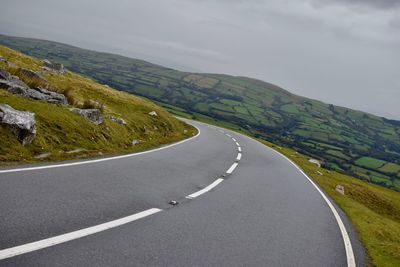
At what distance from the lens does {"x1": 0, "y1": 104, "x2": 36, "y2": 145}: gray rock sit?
11.0 metres

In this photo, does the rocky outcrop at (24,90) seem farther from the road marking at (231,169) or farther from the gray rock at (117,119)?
the road marking at (231,169)

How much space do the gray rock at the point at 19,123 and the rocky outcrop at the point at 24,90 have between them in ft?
13.2

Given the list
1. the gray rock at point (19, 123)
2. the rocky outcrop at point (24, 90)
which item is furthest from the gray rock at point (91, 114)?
the gray rock at point (19, 123)

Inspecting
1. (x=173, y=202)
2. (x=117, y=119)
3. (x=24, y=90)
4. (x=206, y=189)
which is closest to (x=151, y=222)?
(x=173, y=202)

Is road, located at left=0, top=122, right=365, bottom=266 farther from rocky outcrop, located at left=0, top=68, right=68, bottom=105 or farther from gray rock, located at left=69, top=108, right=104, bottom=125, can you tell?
rocky outcrop, located at left=0, top=68, right=68, bottom=105

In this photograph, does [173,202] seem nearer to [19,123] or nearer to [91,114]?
[19,123]

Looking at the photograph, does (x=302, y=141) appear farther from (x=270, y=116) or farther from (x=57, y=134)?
(x=57, y=134)

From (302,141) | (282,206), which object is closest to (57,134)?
(282,206)

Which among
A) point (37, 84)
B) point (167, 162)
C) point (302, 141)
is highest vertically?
point (37, 84)

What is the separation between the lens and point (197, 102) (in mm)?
168625

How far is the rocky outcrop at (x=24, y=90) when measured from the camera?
49.5 ft

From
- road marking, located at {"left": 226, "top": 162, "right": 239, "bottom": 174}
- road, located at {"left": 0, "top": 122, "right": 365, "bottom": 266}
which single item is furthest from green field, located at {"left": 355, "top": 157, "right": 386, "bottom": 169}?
road, located at {"left": 0, "top": 122, "right": 365, "bottom": 266}

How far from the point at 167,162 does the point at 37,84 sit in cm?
878

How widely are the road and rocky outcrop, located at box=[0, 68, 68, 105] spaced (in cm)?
621
